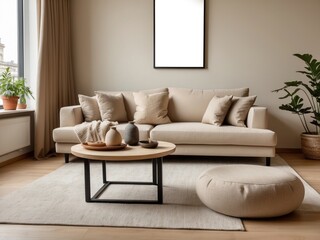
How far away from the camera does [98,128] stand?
9.87 feet

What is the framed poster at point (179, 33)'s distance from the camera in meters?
4.66

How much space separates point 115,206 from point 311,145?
272 cm

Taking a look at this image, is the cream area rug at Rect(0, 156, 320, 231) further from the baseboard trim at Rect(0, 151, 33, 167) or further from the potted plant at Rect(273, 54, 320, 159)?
the potted plant at Rect(273, 54, 320, 159)

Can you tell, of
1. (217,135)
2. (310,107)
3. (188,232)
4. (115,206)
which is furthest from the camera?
(310,107)

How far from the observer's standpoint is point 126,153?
2400mm

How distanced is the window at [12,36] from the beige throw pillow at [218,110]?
2429 mm

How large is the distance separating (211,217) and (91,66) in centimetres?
331

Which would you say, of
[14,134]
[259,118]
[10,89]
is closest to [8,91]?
[10,89]

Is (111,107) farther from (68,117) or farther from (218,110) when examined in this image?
(218,110)

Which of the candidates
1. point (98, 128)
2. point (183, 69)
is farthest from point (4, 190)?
point (183, 69)

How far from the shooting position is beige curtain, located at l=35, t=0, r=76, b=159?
13.6ft

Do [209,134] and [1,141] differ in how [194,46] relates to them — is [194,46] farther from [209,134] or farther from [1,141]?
[1,141]

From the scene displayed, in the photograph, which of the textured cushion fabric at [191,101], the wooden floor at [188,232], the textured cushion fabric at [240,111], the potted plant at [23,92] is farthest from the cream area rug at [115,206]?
the potted plant at [23,92]

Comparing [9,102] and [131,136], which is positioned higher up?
[9,102]
